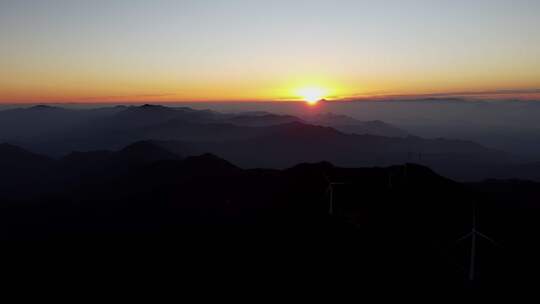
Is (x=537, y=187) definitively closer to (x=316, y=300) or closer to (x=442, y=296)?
(x=442, y=296)

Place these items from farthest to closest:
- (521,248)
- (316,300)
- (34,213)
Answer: (34,213)
(521,248)
(316,300)

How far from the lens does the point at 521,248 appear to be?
7812 cm

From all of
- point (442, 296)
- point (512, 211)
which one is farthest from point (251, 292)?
point (512, 211)

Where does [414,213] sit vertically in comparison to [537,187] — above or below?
above

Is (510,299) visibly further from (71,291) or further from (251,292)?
(71,291)

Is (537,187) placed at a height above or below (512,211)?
below

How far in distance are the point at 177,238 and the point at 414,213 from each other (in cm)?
5080

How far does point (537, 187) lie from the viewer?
18000cm

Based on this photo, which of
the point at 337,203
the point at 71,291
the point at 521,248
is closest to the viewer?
the point at 71,291

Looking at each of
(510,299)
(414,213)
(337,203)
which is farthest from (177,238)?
(510,299)

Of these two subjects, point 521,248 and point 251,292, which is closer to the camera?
point 251,292

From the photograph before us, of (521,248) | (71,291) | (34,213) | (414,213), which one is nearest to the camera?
(71,291)

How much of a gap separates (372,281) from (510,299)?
818 inches

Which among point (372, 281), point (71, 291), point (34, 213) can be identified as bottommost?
point (34, 213)
